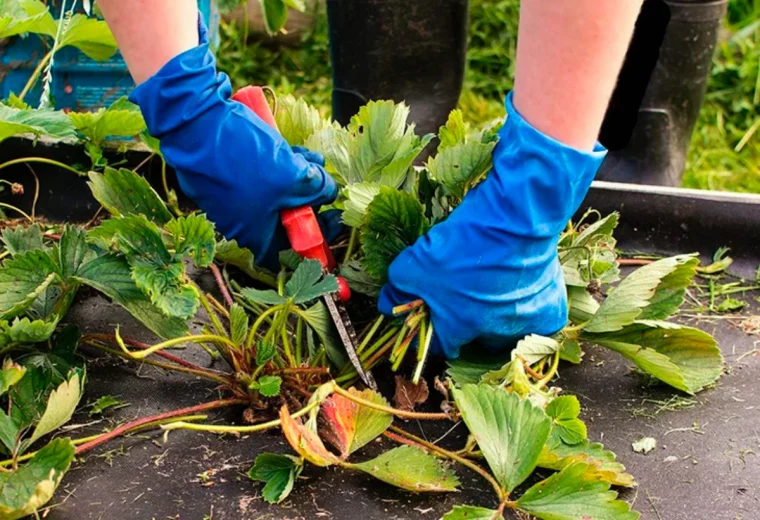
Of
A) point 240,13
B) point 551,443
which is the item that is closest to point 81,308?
point 551,443

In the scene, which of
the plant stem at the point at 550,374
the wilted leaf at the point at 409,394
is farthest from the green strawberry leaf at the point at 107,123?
the plant stem at the point at 550,374

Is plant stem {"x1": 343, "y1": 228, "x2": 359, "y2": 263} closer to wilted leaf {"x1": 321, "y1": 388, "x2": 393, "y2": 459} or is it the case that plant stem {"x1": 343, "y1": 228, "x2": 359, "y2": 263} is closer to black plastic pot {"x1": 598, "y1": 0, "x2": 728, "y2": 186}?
wilted leaf {"x1": 321, "y1": 388, "x2": 393, "y2": 459}

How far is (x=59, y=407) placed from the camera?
79 centimetres

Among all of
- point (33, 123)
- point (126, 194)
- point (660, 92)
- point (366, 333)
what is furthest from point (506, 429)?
point (660, 92)

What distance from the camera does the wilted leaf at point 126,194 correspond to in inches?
39.6

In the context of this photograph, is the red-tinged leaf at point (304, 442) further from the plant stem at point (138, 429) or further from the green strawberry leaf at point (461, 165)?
the green strawberry leaf at point (461, 165)

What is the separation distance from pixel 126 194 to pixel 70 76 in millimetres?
669

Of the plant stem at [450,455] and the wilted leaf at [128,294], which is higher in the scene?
the wilted leaf at [128,294]

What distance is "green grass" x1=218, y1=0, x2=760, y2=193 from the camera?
2.29 metres

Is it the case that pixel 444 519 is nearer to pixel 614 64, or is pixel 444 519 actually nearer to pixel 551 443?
pixel 551 443

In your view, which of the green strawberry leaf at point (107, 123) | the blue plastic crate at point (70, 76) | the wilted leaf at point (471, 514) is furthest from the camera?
the blue plastic crate at point (70, 76)

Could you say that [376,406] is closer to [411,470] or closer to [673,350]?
[411,470]

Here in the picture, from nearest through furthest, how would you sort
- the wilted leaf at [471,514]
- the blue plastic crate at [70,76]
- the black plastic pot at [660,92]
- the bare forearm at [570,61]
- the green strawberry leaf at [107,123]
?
the wilted leaf at [471,514] < the bare forearm at [570,61] < the green strawberry leaf at [107,123] < the blue plastic crate at [70,76] < the black plastic pot at [660,92]

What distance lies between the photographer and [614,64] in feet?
2.82
